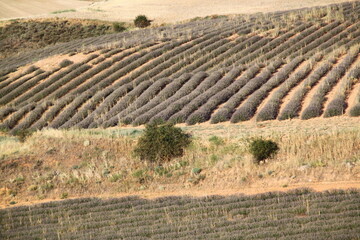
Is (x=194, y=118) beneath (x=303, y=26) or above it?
beneath

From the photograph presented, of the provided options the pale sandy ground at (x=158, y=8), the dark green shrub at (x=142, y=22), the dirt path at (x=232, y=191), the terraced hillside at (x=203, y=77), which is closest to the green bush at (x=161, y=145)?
the dirt path at (x=232, y=191)

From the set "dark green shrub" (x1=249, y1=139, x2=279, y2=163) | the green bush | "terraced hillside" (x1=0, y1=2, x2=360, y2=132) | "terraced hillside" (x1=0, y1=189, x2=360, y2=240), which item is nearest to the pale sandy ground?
"terraced hillside" (x1=0, y1=2, x2=360, y2=132)

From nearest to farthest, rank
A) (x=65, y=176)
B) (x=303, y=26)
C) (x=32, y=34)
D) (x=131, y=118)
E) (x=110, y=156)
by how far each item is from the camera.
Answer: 1. (x=65, y=176)
2. (x=110, y=156)
3. (x=131, y=118)
4. (x=303, y=26)
5. (x=32, y=34)

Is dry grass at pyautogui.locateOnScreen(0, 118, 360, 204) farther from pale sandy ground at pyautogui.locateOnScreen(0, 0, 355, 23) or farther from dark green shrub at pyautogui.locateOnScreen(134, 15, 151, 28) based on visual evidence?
dark green shrub at pyautogui.locateOnScreen(134, 15, 151, 28)

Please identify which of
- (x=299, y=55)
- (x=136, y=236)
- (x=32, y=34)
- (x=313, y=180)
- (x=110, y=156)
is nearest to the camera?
(x=136, y=236)

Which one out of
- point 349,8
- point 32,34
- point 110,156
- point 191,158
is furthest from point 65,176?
point 32,34

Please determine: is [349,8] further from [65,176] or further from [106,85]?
[65,176]

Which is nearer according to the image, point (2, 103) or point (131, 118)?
point (131, 118)
